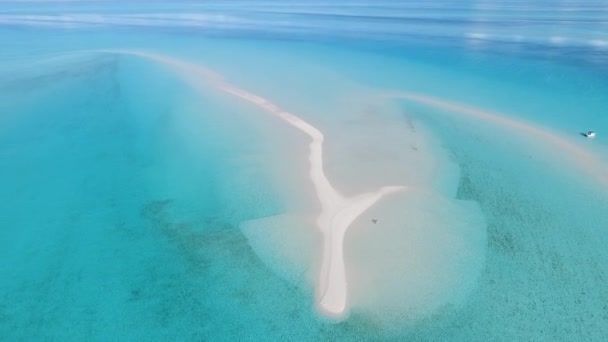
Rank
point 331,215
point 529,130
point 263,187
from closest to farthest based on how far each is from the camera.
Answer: point 331,215
point 263,187
point 529,130

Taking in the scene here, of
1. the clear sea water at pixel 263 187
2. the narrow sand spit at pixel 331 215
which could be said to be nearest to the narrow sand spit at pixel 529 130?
the clear sea water at pixel 263 187

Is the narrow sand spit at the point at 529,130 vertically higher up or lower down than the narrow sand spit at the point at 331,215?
higher up

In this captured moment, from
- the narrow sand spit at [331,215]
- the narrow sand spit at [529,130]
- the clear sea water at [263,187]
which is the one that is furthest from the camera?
the narrow sand spit at [529,130]

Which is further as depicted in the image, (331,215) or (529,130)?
(529,130)

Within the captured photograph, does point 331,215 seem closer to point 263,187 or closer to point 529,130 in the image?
point 263,187

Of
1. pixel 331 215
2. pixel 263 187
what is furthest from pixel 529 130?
pixel 263 187

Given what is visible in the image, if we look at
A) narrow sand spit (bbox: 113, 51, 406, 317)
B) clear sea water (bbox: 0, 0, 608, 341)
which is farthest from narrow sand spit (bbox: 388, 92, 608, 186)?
narrow sand spit (bbox: 113, 51, 406, 317)

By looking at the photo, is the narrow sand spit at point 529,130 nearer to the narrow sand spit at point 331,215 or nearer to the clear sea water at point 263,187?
the clear sea water at point 263,187

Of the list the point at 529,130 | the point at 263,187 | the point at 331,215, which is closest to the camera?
the point at 331,215
